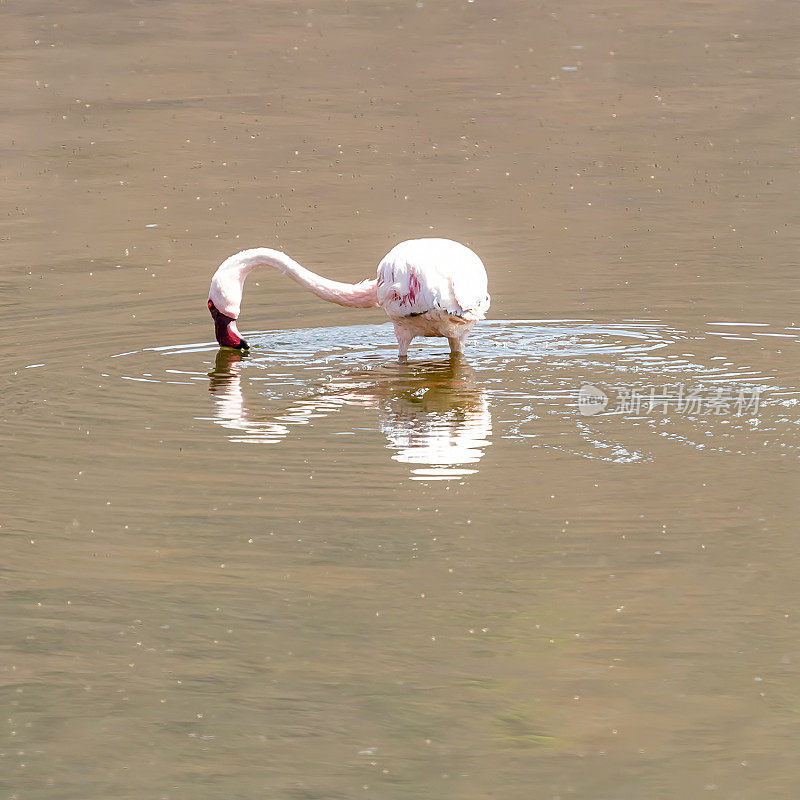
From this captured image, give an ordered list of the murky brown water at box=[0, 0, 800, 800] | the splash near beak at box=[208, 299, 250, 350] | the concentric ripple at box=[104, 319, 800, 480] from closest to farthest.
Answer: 1. the murky brown water at box=[0, 0, 800, 800]
2. the concentric ripple at box=[104, 319, 800, 480]
3. the splash near beak at box=[208, 299, 250, 350]

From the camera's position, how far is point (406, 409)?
30.3 ft

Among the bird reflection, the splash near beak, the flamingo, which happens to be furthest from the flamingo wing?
the splash near beak

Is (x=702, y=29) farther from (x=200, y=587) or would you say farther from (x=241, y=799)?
(x=241, y=799)

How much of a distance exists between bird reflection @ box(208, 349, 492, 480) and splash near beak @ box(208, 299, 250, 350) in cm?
6

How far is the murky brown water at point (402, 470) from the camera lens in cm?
511

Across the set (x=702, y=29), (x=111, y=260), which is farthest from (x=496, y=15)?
(x=111, y=260)

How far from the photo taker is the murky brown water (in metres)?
5.11

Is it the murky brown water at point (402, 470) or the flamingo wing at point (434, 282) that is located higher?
the flamingo wing at point (434, 282)

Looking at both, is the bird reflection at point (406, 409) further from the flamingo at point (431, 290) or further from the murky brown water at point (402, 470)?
the flamingo at point (431, 290)

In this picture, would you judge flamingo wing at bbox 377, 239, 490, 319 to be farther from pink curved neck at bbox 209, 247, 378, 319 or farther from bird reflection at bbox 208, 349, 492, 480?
pink curved neck at bbox 209, 247, 378, 319

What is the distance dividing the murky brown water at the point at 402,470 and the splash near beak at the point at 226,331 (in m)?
0.18

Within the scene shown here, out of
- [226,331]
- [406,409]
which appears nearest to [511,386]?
[406,409]

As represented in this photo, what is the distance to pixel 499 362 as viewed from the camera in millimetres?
10172

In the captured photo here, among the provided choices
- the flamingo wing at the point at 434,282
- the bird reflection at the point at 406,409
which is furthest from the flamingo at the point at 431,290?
the bird reflection at the point at 406,409
